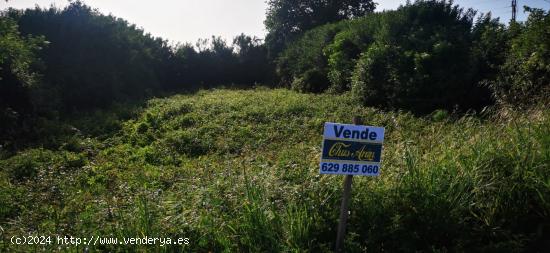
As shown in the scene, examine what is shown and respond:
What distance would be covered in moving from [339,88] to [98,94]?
10090mm

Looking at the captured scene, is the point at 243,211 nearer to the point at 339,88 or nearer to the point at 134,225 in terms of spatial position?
the point at 134,225

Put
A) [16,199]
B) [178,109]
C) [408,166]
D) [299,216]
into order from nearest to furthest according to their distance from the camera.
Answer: [299,216] → [408,166] → [16,199] → [178,109]

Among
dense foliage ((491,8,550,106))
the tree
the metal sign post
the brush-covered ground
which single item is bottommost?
the brush-covered ground

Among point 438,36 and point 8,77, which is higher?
point 438,36

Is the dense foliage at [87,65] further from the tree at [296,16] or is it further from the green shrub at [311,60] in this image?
the green shrub at [311,60]

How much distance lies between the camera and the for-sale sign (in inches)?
129

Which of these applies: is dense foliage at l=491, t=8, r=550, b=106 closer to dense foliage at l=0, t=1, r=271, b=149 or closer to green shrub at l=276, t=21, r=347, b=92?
Answer: green shrub at l=276, t=21, r=347, b=92

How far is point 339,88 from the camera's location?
1543cm

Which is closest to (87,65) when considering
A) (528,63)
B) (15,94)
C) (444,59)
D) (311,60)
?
(15,94)

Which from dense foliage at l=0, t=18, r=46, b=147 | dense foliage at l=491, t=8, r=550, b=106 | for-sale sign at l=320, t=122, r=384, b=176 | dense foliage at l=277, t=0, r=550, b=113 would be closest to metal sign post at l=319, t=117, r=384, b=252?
for-sale sign at l=320, t=122, r=384, b=176

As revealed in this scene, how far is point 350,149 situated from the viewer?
3.34 metres

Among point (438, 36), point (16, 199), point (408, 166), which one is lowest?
point (16, 199)

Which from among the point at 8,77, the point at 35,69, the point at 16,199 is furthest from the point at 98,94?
the point at 16,199

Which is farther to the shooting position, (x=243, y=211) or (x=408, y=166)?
(x=408, y=166)
